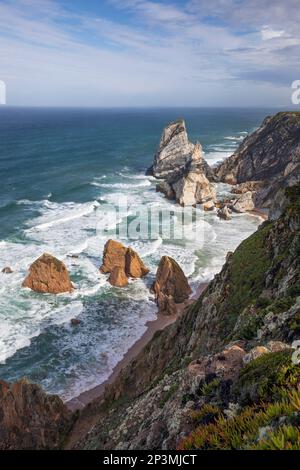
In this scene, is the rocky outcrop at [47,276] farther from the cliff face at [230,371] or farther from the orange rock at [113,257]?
the cliff face at [230,371]

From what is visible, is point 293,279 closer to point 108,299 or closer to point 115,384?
point 115,384

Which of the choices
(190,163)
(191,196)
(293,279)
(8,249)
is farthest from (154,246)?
(293,279)

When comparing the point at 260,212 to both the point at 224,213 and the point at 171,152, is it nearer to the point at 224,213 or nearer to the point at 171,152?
the point at 224,213

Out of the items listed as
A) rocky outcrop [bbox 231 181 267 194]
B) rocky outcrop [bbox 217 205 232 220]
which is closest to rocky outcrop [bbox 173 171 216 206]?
rocky outcrop [bbox 217 205 232 220]

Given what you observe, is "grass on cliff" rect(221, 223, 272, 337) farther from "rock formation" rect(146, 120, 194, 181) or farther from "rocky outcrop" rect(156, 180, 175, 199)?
"rock formation" rect(146, 120, 194, 181)

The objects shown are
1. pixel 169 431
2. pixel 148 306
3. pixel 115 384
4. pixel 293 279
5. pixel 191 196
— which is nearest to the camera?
pixel 169 431

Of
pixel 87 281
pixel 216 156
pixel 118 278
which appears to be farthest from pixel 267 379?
pixel 216 156

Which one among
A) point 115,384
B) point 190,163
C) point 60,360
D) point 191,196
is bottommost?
point 60,360
